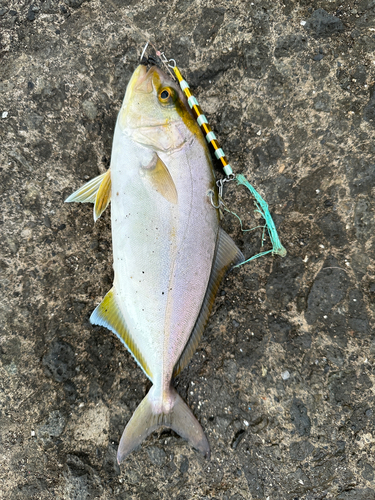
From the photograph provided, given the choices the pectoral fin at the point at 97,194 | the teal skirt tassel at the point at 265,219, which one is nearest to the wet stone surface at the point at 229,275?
the teal skirt tassel at the point at 265,219

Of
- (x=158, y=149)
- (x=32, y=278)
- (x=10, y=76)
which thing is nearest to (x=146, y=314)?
(x=32, y=278)

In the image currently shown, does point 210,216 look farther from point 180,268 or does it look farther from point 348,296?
point 348,296

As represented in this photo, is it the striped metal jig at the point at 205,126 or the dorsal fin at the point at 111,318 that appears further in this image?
the striped metal jig at the point at 205,126

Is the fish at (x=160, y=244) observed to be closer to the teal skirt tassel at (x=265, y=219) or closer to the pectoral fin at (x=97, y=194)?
the pectoral fin at (x=97, y=194)

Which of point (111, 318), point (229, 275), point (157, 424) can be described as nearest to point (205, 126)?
point (229, 275)

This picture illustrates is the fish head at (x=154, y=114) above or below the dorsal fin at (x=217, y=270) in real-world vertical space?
above

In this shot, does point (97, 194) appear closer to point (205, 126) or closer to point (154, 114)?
point (154, 114)

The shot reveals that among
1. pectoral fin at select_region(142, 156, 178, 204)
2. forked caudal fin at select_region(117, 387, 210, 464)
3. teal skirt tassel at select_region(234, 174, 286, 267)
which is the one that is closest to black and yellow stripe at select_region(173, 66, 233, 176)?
teal skirt tassel at select_region(234, 174, 286, 267)
